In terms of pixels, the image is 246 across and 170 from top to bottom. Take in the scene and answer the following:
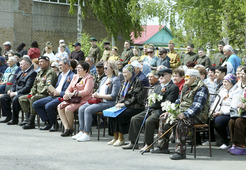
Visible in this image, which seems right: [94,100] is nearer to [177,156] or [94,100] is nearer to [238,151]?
[177,156]

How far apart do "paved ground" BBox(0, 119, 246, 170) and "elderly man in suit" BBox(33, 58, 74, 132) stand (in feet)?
4.72

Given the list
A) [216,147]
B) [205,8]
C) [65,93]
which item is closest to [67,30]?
[205,8]

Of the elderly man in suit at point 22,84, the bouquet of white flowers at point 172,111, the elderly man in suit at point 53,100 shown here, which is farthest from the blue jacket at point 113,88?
the elderly man in suit at point 22,84

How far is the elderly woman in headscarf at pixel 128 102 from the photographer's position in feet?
31.4

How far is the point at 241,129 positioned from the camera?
28.3ft

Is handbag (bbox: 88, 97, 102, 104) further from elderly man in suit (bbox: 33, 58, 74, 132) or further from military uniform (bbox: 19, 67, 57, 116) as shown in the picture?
military uniform (bbox: 19, 67, 57, 116)

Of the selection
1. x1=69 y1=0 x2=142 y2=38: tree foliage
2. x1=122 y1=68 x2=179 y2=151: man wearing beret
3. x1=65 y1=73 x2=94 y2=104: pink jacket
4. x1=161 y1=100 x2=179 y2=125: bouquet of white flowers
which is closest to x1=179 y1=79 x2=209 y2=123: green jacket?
x1=161 y1=100 x2=179 y2=125: bouquet of white flowers

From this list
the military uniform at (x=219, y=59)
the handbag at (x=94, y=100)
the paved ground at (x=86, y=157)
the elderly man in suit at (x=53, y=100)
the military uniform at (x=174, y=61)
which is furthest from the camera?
the military uniform at (x=174, y=61)

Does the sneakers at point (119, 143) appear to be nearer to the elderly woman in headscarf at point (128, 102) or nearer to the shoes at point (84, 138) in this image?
the elderly woman in headscarf at point (128, 102)

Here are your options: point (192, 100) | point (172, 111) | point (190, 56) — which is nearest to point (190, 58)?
point (190, 56)

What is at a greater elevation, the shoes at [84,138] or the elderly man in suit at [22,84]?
the elderly man in suit at [22,84]

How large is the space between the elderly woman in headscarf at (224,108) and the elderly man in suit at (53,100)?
411cm

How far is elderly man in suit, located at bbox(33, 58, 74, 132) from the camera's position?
11648mm

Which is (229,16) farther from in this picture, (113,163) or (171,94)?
(113,163)
